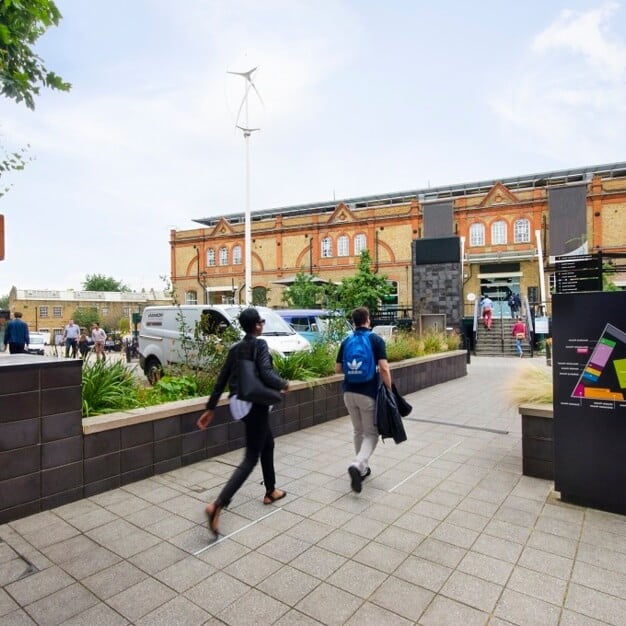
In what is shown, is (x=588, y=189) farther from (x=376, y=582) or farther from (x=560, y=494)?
(x=376, y=582)

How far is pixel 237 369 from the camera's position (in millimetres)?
3771

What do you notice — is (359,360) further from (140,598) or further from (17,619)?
(17,619)

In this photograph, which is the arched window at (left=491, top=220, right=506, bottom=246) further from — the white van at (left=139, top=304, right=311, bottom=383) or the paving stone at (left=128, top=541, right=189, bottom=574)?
the paving stone at (left=128, top=541, right=189, bottom=574)

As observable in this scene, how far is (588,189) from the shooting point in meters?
33.5

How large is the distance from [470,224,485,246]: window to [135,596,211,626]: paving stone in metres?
37.5

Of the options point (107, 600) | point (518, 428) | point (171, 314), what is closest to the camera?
point (107, 600)

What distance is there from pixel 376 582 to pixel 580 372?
2.50m

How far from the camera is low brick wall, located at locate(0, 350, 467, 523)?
12.2ft

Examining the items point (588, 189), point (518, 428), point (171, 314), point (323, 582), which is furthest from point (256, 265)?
point (323, 582)

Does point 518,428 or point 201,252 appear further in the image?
point 201,252

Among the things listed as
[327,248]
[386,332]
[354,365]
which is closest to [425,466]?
[354,365]

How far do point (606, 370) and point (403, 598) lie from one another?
2.53 m

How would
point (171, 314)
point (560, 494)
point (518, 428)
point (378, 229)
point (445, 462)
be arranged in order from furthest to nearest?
point (378, 229) → point (171, 314) → point (518, 428) → point (445, 462) → point (560, 494)

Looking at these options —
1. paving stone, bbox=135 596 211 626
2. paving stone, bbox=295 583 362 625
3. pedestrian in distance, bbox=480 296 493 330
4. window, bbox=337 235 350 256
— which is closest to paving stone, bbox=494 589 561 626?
paving stone, bbox=295 583 362 625
